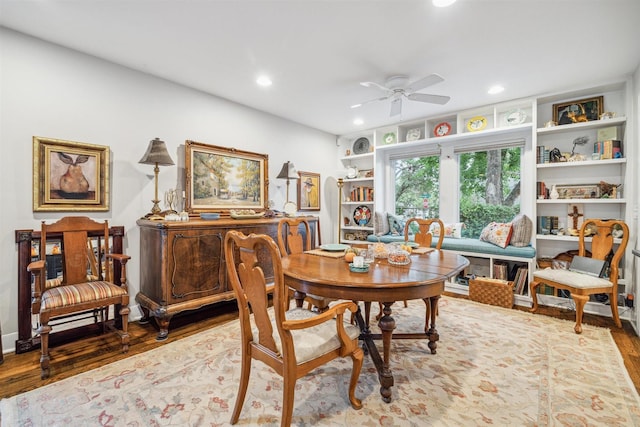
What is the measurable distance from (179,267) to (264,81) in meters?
2.13

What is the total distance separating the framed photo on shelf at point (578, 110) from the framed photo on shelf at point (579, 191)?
78 cm

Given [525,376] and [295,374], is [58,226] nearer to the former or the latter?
[295,374]

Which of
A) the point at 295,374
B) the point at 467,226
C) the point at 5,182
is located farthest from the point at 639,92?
the point at 5,182

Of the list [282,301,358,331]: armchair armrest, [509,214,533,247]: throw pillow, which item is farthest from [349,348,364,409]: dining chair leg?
[509,214,533,247]: throw pillow

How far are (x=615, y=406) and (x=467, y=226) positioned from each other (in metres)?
3.02

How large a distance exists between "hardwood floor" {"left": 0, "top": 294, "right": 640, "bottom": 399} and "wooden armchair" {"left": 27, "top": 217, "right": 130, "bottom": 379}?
10cm

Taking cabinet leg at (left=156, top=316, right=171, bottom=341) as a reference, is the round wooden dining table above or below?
above

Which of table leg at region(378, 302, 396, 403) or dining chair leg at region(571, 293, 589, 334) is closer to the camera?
table leg at region(378, 302, 396, 403)

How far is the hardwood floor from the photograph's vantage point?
195 cm

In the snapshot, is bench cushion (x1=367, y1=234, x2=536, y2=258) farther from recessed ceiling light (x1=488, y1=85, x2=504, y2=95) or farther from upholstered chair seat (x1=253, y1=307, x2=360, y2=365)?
upholstered chair seat (x1=253, y1=307, x2=360, y2=365)

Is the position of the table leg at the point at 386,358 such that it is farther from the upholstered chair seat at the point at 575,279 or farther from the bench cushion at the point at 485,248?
the bench cushion at the point at 485,248

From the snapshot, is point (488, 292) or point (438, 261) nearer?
point (438, 261)

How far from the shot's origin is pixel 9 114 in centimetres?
227

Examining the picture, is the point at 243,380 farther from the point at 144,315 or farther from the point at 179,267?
the point at 144,315
